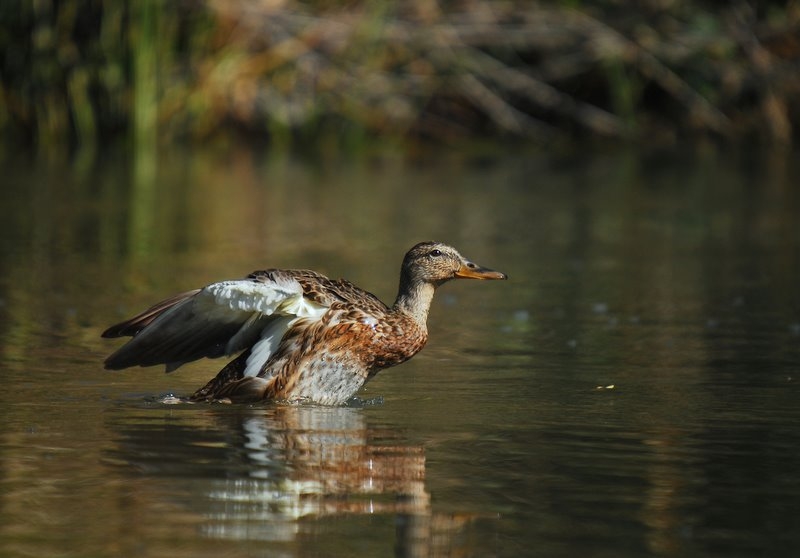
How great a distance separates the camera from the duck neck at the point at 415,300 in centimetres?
759

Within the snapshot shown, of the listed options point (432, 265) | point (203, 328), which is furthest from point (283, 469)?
point (432, 265)

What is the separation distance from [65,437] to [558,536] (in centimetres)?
220

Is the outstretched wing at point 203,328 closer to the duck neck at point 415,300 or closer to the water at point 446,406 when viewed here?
the water at point 446,406

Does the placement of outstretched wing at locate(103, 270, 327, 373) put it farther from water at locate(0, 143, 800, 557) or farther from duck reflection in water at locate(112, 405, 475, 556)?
duck reflection in water at locate(112, 405, 475, 556)

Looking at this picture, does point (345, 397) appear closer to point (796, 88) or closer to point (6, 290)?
point (6, 290)

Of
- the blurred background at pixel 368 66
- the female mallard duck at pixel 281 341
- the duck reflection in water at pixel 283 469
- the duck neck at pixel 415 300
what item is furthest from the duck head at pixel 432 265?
the blurred background at pixel 368 66

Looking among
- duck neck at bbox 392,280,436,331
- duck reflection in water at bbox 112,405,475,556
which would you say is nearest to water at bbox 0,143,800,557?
duck reflection in water at bbox 112,405,475,556

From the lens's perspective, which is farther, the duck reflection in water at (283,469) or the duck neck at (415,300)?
the duck neck at (415,300)

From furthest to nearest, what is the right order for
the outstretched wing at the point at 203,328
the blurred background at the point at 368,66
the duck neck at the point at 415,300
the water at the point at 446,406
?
1. the blurred background at the point at 368,66
2. the duck neck at the point at 415,300
3. the outstretched wing at the point at 203,328
4. the water at the point at 446,406

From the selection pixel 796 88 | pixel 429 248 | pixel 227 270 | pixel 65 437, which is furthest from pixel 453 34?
pixel 65 437

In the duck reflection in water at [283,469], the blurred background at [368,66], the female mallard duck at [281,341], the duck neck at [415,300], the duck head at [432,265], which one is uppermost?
the blurred background at [368,66]

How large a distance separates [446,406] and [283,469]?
151 centimetres

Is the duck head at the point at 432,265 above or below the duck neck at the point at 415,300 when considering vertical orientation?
above

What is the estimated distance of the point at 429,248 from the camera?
7.70m
